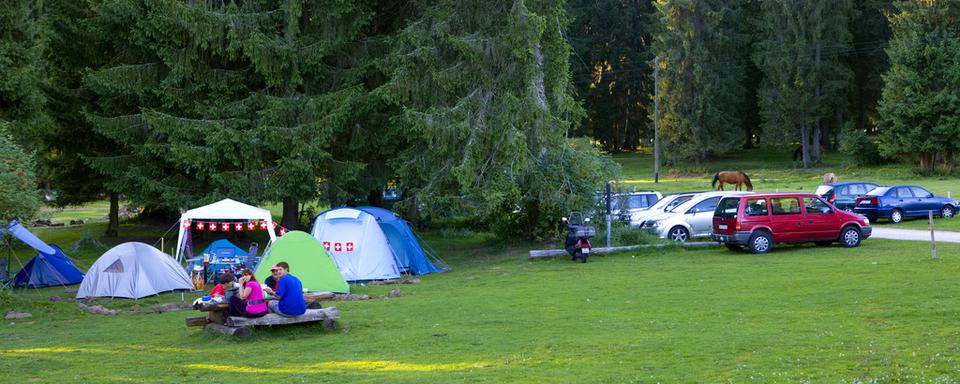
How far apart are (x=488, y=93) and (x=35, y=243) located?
13.0m

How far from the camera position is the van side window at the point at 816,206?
912 inches

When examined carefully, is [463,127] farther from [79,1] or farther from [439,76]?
[79,1]

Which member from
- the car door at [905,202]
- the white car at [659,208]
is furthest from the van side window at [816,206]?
the car door at [905,202]

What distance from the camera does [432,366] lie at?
10836 mm

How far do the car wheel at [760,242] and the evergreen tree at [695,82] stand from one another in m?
41.6

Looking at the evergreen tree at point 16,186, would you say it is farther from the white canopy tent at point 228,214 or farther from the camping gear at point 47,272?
the camping gear at point 47,272

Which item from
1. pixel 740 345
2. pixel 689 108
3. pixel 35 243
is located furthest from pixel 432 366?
pixel 689 108

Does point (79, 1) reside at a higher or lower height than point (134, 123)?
higher

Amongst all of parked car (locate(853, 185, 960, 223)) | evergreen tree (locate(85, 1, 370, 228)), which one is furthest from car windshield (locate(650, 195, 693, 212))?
evergreen tree (locate(85, 1, 370, 228))

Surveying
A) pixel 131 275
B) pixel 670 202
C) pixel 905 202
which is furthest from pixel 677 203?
pixel 131 275

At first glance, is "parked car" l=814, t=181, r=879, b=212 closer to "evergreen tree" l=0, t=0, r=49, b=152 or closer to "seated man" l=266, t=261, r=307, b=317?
"seated man" l=266, t=261, r=307, b=317

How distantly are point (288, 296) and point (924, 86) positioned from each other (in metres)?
47.8

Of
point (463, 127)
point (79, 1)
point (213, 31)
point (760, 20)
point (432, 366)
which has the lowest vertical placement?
point (432, 366)

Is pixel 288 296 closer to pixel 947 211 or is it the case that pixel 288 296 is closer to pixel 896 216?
pixel 896 216
